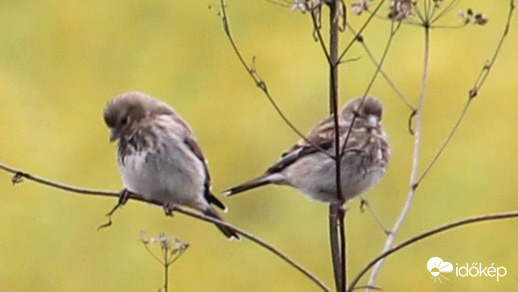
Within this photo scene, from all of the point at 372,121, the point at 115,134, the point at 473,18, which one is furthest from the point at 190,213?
the point at 372,121

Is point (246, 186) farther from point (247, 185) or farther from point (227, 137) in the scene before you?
point (227, 137)

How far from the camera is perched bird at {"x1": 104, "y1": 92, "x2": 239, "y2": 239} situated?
15.4ft

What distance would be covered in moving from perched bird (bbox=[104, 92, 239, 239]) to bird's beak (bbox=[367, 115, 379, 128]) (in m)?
0.72

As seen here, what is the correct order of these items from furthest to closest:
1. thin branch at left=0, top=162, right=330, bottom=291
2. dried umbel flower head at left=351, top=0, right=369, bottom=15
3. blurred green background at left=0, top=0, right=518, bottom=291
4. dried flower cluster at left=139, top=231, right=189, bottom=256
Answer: blurred green background at left=0, top=0, right=518, bottom=291 → dried flower cluster at left=139, top=231, right=189, bottom=256 → dried umbel flower head at left=351, top=0, right=369, bottom=15 → thin branch at left=0, top=162, right=330, bottom=291

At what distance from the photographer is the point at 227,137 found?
903 centimetres

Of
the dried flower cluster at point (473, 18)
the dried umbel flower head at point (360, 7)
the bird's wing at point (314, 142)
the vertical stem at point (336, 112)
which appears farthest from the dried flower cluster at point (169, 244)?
the bird's wing at point (314, 142)

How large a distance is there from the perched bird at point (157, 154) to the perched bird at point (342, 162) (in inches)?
5.9

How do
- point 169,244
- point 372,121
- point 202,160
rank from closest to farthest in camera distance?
point 169,244
point 202,160
point 372,121

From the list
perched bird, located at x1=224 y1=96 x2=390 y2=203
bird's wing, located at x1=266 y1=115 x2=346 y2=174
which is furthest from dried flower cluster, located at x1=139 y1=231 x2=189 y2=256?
bird's wing, located at x1=266 y1=115 x2=346 y2=174

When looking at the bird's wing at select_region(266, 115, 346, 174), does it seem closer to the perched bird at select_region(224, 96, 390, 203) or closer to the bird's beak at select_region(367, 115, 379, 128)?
the perched bird at select_region(224, 96, 390, 203)

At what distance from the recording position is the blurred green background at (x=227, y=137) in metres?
7.77

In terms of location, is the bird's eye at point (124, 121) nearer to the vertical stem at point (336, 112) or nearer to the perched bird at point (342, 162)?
the perched bird at point (342, 162)

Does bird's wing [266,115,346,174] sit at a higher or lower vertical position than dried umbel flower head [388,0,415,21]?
lower

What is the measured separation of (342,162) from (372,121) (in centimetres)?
31
